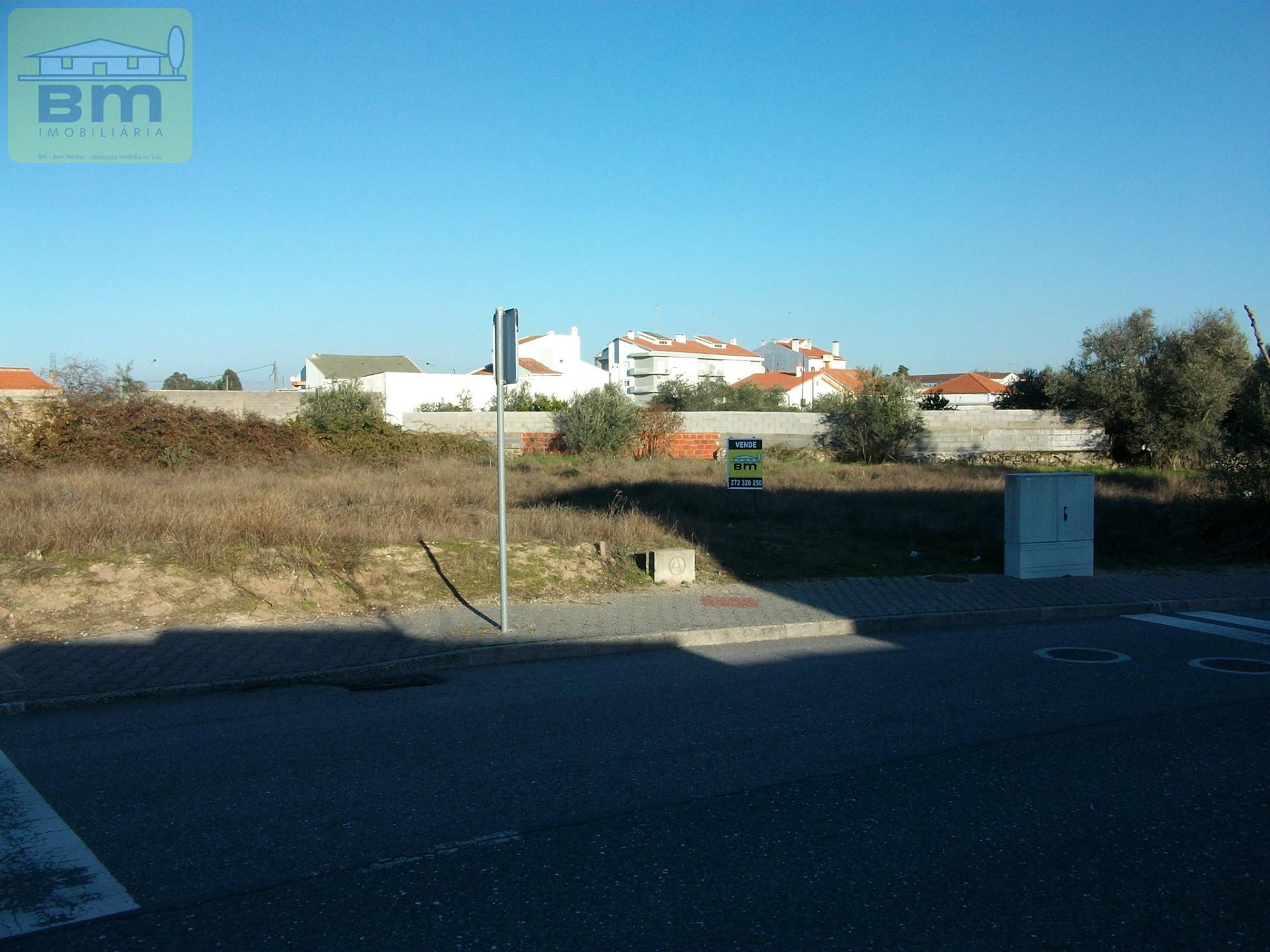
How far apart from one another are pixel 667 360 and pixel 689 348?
545 cm

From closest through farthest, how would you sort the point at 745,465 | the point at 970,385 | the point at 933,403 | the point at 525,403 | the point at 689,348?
the point at 745,465 < the point at 933,403 < the point at 525,403 < the point at 689,348 < the point at 970,385

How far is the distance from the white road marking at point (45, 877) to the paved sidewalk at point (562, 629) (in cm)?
247

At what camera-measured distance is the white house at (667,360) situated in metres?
95.1

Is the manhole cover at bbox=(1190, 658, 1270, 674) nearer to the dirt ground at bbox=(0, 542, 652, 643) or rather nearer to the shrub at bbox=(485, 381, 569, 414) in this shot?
the dirt ground at bbox=(0, 542, 652, 643)

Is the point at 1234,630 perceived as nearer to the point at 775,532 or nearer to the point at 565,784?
the point at 775,532

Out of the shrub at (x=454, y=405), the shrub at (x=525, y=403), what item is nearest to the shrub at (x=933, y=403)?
the shrub at (x=525, y=403)

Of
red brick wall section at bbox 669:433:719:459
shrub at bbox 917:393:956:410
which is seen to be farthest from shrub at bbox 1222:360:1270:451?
shrub at bbox 917:393:956:410

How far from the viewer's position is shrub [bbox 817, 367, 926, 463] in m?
35.4

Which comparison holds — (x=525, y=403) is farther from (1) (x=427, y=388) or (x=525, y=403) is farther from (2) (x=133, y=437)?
(2) (x=133, y=437)

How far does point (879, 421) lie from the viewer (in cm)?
3528

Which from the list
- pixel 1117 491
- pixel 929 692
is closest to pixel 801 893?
pixel 929 692

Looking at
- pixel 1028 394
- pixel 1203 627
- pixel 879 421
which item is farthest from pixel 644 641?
pixel 1028 394

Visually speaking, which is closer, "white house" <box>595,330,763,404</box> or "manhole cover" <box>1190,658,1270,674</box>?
"manhole cover" <box>1190,658,1270,674</box>

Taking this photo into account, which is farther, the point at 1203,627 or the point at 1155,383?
the point at 1155,383
